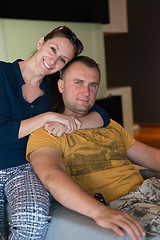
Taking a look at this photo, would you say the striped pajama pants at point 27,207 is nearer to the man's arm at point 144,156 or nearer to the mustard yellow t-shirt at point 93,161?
the mustard yellow t-shirt at point 93,161

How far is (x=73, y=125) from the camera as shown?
1.64 metres

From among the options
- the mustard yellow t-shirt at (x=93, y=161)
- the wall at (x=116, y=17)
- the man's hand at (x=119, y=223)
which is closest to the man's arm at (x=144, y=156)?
the mustard yellow t-shirt at (x=93, y=161)

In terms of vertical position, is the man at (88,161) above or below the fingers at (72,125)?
below

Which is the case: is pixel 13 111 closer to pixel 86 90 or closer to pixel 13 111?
pixel 13 111

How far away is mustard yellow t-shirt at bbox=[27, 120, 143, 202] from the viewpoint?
1584 millimetres

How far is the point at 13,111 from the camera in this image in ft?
5.70

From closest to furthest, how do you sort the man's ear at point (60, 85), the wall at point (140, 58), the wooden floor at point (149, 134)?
the man's ear at point (60, 85)
the wooden floor at point (149, 134)
the wall at point (140, 58)

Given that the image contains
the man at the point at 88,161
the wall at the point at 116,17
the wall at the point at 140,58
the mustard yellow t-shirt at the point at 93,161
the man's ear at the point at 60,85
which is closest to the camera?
the man at the point at 88,161

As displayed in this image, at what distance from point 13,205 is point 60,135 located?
0.39m

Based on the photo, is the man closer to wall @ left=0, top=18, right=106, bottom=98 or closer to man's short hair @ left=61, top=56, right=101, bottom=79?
man's short hair @ left=61, top=56, right=101, bottom=79

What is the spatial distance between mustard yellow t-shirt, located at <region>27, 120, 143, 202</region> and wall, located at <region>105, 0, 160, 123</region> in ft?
16.5

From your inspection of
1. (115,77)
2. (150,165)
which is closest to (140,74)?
(115,77)

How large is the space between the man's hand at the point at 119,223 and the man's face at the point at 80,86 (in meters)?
0.69

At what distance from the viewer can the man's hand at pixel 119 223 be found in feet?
3.75
